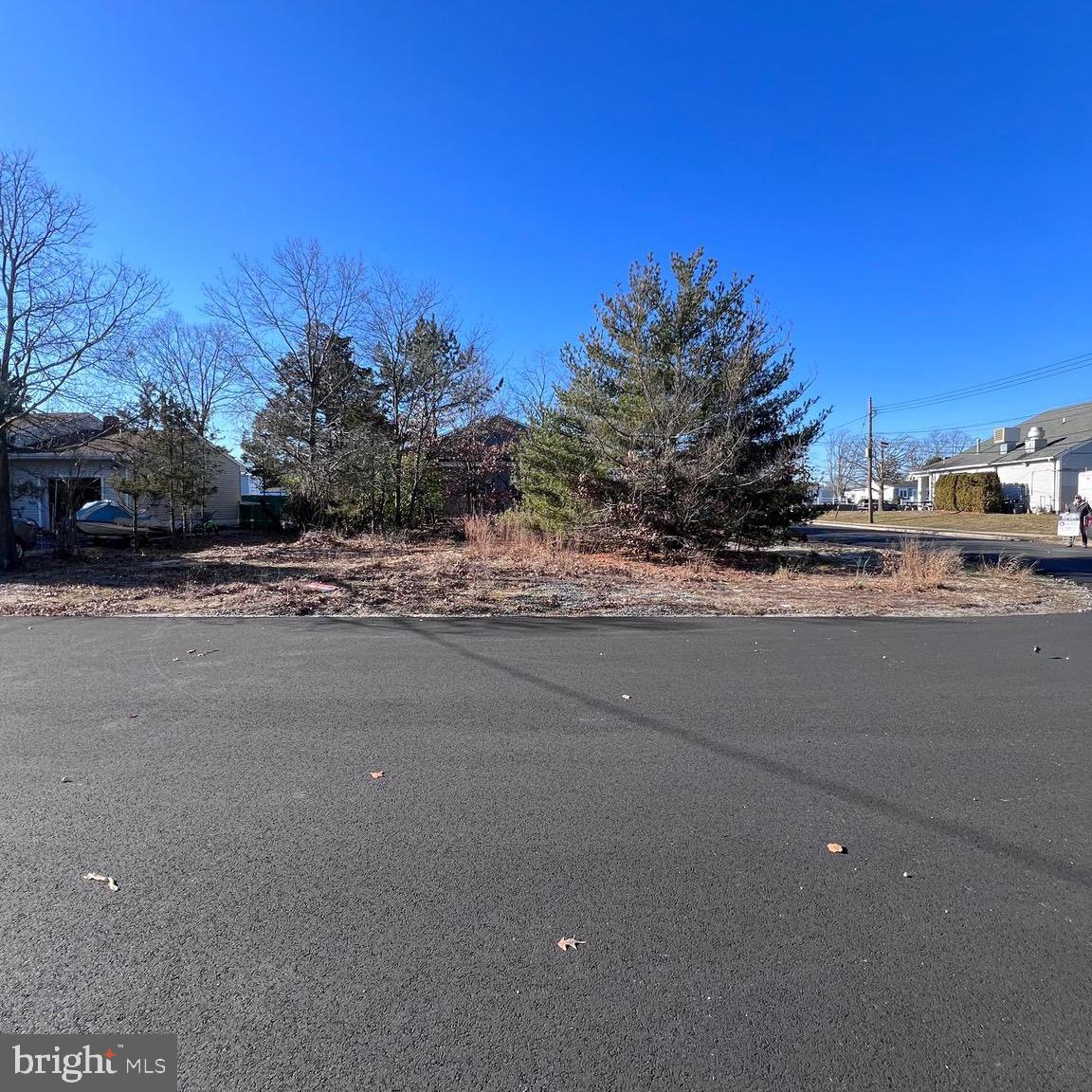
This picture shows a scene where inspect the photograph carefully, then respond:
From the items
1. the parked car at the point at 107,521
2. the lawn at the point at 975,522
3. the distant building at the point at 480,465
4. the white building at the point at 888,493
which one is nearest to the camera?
the parked car at the point at 107,521

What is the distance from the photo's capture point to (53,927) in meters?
2.48

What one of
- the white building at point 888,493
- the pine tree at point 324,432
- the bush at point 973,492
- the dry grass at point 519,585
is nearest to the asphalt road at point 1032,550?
the dry grass at point 519,585

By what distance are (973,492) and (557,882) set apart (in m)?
45.9

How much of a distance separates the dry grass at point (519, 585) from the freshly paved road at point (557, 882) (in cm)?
430

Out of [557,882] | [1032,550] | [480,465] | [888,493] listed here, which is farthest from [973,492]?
[557,882]

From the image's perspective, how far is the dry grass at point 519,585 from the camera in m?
9.83

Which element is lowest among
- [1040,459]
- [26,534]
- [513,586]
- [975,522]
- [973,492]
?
[513,586]

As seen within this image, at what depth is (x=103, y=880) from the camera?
2.81 metres

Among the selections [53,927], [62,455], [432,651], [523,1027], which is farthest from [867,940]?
[62,455]

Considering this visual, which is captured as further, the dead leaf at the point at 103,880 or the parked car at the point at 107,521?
the parked car at the point at 107,521

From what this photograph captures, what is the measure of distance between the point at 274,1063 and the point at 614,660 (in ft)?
16.5

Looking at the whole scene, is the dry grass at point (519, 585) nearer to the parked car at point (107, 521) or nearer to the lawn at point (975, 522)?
the parked car at point (107, 521)

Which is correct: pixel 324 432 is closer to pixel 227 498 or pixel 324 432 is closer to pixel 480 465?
pixel 480 465

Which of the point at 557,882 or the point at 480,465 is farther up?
→ the point at 480,465
